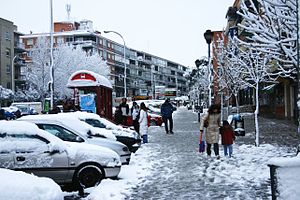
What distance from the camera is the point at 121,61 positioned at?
360 ft

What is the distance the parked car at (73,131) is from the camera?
9.95m

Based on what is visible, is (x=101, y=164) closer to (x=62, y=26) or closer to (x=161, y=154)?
(x=161, y=154)

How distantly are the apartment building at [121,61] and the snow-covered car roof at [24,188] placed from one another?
53.2 metres

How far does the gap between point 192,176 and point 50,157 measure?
3.27 metres

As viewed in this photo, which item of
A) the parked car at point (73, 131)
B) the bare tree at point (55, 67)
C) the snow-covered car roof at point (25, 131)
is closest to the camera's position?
the snow-covered car roof at point (25, 131)

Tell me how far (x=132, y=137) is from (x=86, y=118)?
5.30ft

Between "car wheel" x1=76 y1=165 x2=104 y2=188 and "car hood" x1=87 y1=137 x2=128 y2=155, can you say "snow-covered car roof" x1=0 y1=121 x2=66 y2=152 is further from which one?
"car hood" x1=87 y1=137 x2=128 y2=155

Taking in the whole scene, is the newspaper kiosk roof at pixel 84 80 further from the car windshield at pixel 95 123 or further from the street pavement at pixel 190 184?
the street pavement at pixel 190 184

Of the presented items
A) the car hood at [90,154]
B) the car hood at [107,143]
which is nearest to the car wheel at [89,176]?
the car hood at [90,154]

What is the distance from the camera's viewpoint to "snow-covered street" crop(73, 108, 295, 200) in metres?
7.97

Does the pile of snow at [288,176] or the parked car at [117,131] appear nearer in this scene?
the pile of snow at [288,176]

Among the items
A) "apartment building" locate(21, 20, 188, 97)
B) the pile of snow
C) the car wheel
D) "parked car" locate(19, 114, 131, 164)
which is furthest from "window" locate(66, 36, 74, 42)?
the pile of snow

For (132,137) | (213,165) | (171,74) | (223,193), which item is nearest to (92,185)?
(223,193)

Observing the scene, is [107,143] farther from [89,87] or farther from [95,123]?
[89,87]
